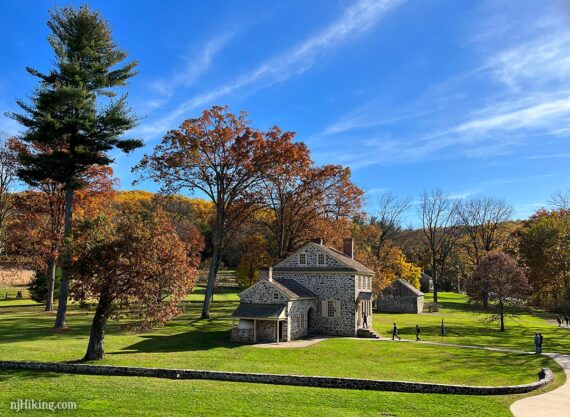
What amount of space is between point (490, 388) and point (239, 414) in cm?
969

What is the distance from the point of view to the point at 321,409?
46.2 feet

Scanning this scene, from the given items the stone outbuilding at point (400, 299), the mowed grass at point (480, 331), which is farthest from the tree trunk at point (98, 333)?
the stone outbuilding at point (400, 299)

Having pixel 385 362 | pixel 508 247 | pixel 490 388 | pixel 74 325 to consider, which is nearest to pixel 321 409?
pixel 490 388

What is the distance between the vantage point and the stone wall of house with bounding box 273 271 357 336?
3356cm

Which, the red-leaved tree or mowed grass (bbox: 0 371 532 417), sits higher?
the red-leaved tree

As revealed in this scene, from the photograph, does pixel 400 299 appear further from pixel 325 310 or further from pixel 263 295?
pixel 263 295

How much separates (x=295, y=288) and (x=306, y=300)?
1.25 metres

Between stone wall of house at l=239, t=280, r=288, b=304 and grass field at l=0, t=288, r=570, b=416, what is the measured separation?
10.7 ft

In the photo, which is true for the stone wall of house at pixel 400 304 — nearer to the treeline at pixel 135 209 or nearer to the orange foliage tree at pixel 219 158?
the treeline at pixel 135 209

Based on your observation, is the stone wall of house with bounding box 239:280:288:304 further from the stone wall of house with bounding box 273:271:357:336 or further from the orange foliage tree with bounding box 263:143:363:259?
the orange foliage tree with bounding box 263:143:363:259

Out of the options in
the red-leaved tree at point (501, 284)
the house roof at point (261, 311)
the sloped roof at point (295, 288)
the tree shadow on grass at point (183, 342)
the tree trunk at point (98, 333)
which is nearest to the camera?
the tree trunk at point (98, 333)

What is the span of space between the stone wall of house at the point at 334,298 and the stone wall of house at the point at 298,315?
3.39ft

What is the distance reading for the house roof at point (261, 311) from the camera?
2933 centimetres

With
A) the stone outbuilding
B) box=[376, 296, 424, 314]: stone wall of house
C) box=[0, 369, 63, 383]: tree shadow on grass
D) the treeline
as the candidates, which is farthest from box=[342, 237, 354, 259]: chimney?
box=[0, 369, 63, 383]: tree shadow on grass
